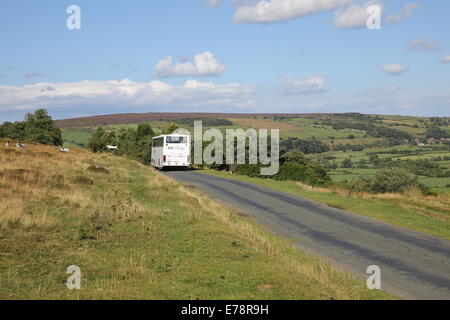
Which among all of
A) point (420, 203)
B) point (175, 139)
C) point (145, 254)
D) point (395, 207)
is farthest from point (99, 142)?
point (145, 254)

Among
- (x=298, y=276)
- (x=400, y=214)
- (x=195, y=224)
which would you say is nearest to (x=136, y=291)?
(x=298, y=276)

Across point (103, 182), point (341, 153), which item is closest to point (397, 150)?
point (341, 153)

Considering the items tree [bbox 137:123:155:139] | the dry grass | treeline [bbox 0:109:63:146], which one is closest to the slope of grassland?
the dry grass

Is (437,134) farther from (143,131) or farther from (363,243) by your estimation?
(363,243)

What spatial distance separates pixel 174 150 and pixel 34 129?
50.9 metres

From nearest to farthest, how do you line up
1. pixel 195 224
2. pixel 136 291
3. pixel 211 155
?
pixel 136 291 → pixel 195 224 → pixel 211 155

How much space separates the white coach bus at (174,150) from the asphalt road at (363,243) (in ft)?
78.9

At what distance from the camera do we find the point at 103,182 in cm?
2952

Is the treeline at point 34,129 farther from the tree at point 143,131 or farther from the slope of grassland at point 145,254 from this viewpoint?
the slope of grassland at point 145,254

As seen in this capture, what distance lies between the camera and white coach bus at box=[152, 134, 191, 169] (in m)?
49.7
